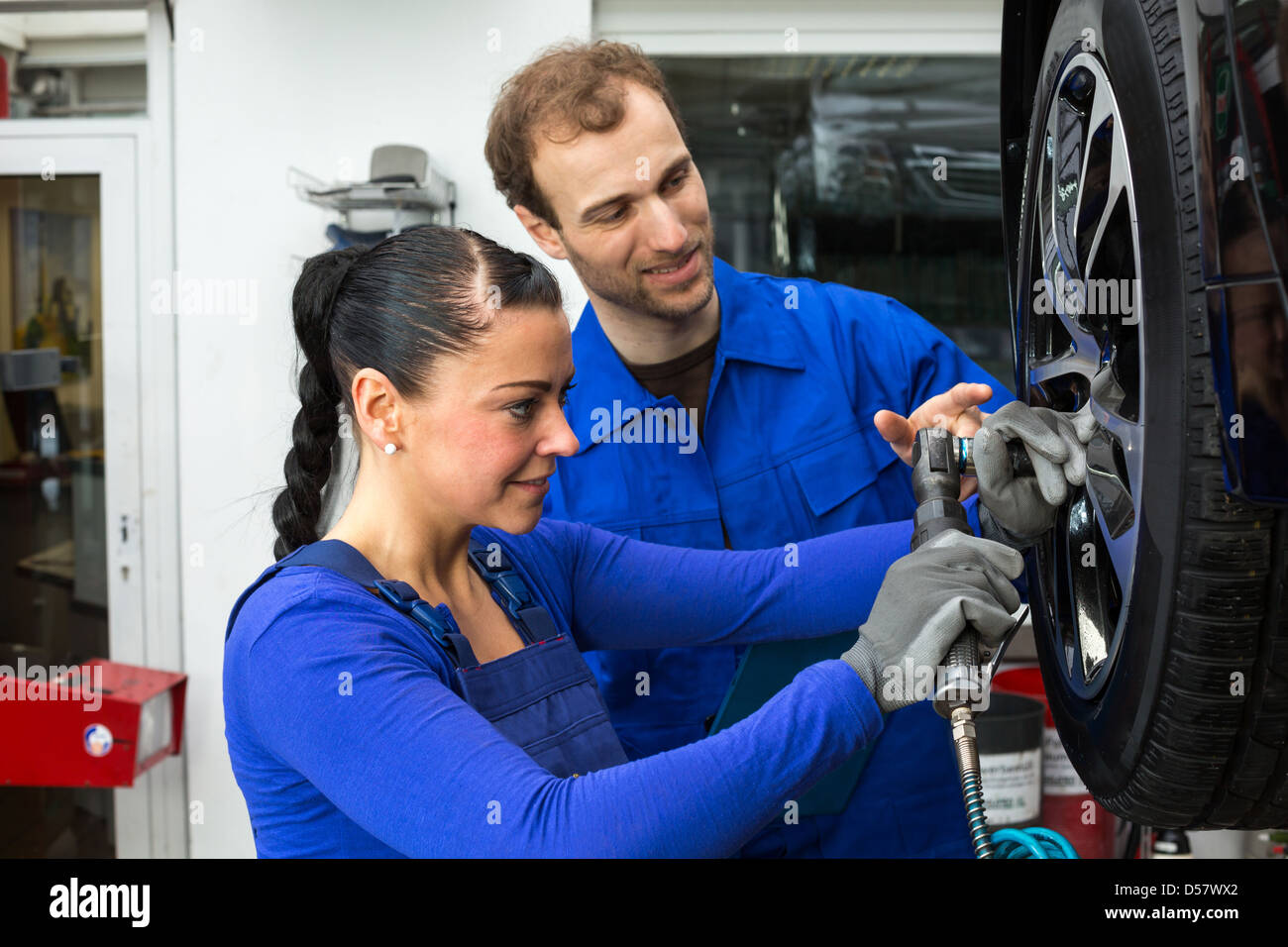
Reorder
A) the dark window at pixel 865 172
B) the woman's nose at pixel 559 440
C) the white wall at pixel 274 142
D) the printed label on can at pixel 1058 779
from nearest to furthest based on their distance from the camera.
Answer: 1. the woman's nose at pixel 559 440
2. the printed label on can at pixel 1058 779
3. the white wall at pixel 274 142
4. the dark window at pixel 865 172

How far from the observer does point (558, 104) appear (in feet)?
4.85

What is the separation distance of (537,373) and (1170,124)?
58cm

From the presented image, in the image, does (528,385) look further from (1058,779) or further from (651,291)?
(1058,779)

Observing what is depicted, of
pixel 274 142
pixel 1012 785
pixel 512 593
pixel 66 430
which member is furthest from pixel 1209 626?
pixel 66 430

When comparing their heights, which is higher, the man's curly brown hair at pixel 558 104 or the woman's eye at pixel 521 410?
the man's curly brown hair at pixel 558 104

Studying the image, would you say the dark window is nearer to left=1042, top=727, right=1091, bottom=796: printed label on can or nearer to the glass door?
left=1042, top=727, right=1091, bottom=796: printed label on can

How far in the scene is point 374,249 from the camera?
1.14 metres

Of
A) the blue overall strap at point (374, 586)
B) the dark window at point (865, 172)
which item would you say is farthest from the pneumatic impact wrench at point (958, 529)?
the dark window at point (865, 172)

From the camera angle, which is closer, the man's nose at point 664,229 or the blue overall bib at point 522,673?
the blue overall bib at point 522,673

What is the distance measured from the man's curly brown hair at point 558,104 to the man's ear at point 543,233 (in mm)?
11

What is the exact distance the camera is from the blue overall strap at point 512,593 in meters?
1.16

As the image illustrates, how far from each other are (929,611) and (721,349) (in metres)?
0.69

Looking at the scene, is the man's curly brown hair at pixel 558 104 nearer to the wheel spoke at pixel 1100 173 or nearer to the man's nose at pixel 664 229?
the man's nose at pixel 664 229

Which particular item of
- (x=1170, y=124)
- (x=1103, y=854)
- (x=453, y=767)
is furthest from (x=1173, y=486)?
(x=1103, y=854)
